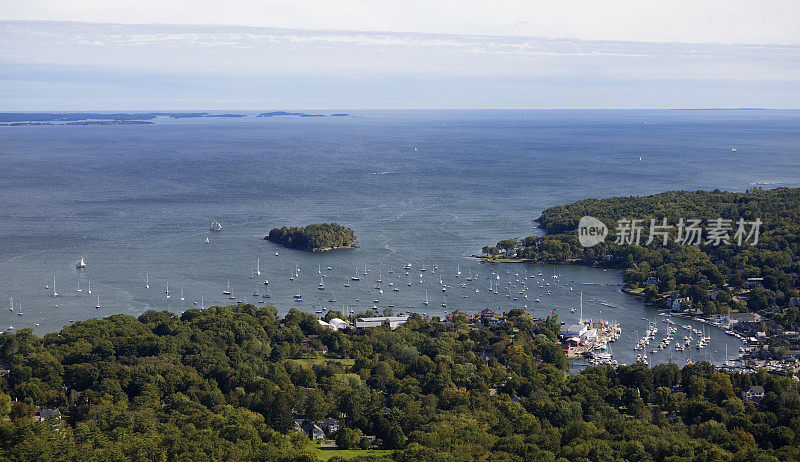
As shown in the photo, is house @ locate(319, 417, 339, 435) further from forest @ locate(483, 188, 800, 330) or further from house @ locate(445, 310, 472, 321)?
forest @ locate(483, 188, 800, 330)

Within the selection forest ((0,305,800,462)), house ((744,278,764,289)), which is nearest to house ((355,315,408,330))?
forest ((0,305,800,462))

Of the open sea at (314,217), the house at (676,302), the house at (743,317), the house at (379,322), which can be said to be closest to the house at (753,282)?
the house at (676,302)

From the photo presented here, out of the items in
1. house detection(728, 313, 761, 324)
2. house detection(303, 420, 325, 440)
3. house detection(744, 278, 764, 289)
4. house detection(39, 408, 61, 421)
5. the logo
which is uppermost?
the logo

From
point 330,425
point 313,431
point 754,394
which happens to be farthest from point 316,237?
point 754,394

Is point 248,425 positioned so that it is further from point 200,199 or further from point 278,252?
point 200,199

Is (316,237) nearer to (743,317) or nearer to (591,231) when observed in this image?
(591,231)

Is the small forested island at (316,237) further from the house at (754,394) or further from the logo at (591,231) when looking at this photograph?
the house at (754,394)
